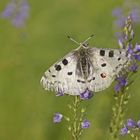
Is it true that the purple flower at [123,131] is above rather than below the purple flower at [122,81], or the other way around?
below

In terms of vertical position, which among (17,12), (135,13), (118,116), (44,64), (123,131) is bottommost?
(123,131)

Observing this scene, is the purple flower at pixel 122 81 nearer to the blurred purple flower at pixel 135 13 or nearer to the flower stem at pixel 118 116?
the flower stem at pixel 118 116

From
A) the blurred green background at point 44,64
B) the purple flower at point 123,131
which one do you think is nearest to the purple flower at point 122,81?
the purple flower at point 123,131


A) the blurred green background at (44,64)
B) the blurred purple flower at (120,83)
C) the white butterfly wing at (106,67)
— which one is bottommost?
the blurred purple flower at (120,83)

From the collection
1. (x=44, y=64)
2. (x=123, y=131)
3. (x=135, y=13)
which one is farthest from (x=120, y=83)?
(x=44, y=64)

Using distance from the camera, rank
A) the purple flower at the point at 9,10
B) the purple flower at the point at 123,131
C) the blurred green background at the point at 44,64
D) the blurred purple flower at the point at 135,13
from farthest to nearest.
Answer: the purple flower at the point at 9,10, the blurred purple flower at the point at 135,13, the blurred green background at the point at 44,64, the purple flower at the point at 123,131

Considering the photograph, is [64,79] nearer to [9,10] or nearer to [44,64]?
[9,10]
